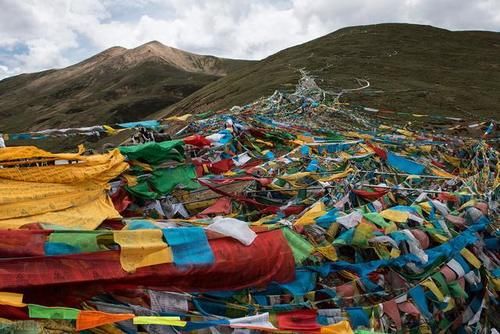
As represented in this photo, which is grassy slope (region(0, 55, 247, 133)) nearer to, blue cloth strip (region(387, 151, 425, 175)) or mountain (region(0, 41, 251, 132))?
mountain (region(0, 41, 251, 132))

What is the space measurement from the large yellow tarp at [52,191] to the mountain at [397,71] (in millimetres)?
24400

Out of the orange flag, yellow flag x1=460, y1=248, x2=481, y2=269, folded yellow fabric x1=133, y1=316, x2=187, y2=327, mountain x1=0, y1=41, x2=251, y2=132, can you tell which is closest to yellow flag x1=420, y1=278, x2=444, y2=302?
yellow flag x1=460, y1=248, x2=481, y2=269

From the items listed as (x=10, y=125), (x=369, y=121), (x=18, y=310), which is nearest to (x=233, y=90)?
(x=369, y=121)

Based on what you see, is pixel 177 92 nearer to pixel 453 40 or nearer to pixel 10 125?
pixel 10 125

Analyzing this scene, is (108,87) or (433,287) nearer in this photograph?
(433,287)

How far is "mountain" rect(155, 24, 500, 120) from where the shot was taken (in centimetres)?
3359

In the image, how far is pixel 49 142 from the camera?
73125mm

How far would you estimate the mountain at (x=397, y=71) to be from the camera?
110 feet

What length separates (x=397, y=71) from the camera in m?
46.8

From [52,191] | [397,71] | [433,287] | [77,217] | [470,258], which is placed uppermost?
[397,71]

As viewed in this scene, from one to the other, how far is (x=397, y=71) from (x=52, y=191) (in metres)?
43.5

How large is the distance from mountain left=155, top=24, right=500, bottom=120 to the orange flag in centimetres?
2752

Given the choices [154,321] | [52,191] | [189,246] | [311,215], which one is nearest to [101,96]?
[52,191]

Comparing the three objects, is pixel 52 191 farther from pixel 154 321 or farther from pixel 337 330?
pixel 337 330
